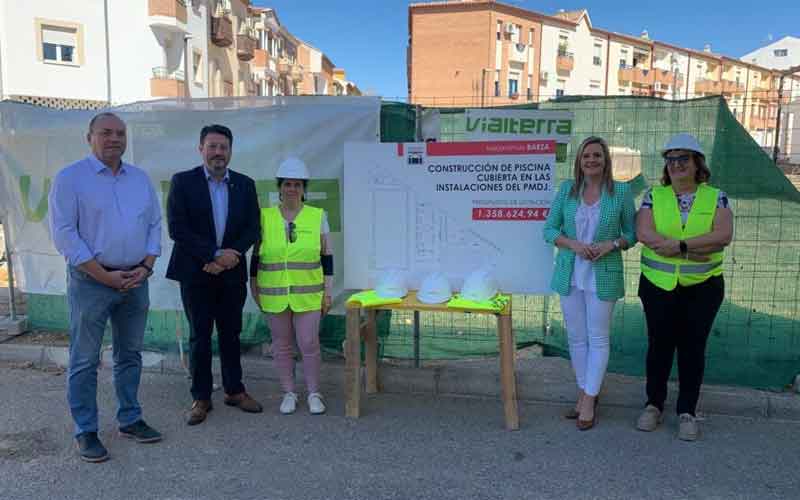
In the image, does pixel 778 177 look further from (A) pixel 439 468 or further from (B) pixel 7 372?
(B) pixel 7 372

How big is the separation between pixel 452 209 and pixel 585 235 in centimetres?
96

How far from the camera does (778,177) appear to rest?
14.6ft

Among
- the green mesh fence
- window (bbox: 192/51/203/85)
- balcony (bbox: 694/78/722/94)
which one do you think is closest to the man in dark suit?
the green mesh fence

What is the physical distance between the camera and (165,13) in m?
28.2

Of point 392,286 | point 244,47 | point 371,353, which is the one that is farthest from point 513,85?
point 392,286

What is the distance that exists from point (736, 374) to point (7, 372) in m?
5.94

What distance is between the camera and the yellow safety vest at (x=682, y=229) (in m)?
3.62

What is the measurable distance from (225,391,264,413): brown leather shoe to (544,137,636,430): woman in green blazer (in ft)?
7.33

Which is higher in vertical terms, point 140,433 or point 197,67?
point 197,67

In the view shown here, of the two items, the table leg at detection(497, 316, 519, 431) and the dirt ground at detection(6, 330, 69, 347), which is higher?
the table leg at detection(497, 316, 519, 431)

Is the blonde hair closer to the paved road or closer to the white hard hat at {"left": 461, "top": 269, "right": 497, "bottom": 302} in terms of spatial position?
the white hard hat at {"left": 461, "top": 269, "right": 497, "bottom": 302}

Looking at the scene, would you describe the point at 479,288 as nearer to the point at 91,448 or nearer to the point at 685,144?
the point at 685,144

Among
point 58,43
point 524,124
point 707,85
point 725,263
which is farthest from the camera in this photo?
point 707,85

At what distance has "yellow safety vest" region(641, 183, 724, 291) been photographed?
142 inches
